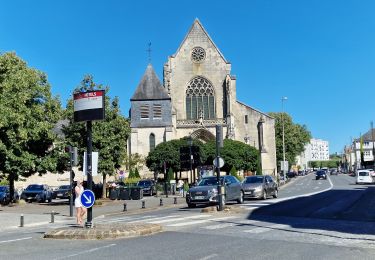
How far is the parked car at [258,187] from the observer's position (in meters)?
28.7

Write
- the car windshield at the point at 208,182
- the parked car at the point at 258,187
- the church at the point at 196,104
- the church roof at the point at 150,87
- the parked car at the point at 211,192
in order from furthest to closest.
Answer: the church roof at the point at 150,87
the church at the point at 196,104
the parked car at the point at 258,187
the car windshield at the point at 208,182
the parked car at the point at 211,192

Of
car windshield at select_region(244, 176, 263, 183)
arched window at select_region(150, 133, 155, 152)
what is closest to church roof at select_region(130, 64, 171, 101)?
arched window at select_region(150, 133, 155, 152)

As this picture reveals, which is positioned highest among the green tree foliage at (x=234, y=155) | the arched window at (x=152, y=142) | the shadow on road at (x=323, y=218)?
the arched window at (x=152, y=142)

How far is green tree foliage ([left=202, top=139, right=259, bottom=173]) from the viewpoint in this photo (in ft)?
192

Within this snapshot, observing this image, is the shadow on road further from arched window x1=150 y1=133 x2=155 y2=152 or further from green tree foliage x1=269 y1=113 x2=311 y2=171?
green tree foliage x1=269 y1=113 x2=311 y2=171

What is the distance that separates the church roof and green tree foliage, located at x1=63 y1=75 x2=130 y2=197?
3205 cm

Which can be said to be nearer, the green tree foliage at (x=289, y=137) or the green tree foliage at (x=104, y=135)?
the green tree foliage at (x=104, y=135)

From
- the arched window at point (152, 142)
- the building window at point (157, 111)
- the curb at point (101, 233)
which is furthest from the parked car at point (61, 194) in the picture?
the curb at point (101, 233)

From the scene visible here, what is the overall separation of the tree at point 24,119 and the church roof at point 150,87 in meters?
30.8

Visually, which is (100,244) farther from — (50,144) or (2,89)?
(50,144)

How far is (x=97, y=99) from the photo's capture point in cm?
1388

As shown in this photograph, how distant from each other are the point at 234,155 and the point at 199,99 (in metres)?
12.9

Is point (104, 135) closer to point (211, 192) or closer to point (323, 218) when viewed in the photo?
point (211, 192)

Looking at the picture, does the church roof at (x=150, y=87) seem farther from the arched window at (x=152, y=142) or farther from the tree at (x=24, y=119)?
the tree at (x=24, y=119)
